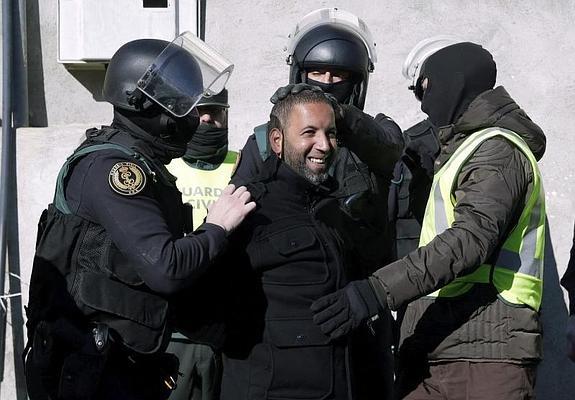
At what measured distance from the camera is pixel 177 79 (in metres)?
3.20

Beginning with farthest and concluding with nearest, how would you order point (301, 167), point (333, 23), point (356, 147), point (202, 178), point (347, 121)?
point (202, 178), point (333, 23), point (356, 147), point (347, 121), point (301, 167)

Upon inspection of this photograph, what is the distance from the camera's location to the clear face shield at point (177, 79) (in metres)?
3.16

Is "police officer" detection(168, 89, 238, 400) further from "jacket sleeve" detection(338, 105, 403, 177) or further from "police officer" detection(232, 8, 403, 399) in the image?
"jacket sleeve" detection(338, 105, 403, 177)

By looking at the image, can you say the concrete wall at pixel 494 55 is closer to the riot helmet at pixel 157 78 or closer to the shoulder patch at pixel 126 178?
the riot helmet at pixel 157 78

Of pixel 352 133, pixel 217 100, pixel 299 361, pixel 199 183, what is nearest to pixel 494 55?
pixel 217 100

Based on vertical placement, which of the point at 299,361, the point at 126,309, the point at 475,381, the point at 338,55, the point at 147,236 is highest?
the point at 338,55

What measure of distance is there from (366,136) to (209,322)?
955 mm

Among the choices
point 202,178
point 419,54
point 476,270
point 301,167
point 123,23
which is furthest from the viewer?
point 123,23

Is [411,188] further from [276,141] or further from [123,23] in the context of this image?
[123,23]

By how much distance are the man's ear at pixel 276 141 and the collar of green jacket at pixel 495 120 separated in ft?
2.10

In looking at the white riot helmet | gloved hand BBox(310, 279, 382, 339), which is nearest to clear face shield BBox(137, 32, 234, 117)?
gloved hand BBox(310, 279, 382, 339)

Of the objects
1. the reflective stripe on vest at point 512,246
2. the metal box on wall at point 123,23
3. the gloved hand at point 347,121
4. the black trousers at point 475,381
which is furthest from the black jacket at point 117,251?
the metal box on wall at point 123,23

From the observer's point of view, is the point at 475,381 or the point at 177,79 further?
the point at 475,381

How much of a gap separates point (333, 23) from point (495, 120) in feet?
3.57
